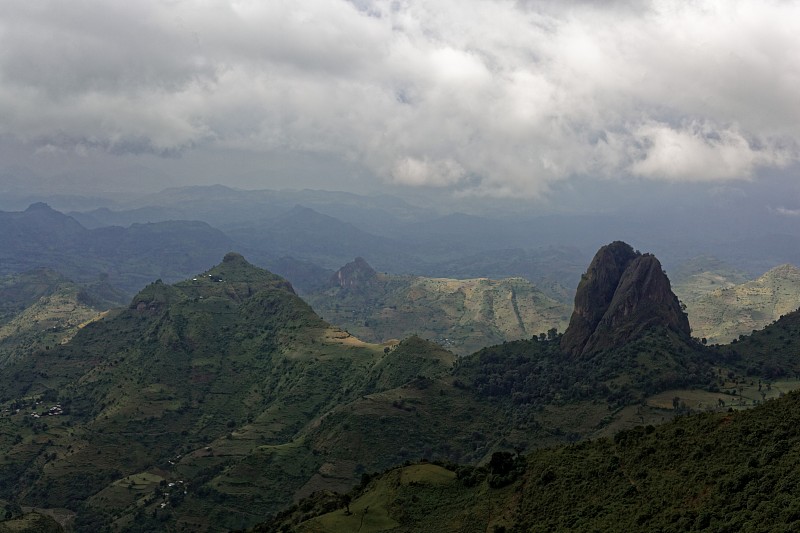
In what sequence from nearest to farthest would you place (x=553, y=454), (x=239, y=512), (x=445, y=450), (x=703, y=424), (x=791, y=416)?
1. (x=791, y=416)
2. (x=703, y=424)
3. (x=553, y=454)
4. (x=239, y=512)
5. (x=445, y=450)

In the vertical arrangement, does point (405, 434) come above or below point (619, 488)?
below

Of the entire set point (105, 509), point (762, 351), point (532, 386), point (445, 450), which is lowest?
point (105, 509)

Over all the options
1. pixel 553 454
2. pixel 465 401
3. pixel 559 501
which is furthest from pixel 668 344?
pixel 559 501

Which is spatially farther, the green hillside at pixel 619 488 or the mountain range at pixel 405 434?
the mountain range at pixel 405 434

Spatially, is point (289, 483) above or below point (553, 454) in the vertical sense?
below

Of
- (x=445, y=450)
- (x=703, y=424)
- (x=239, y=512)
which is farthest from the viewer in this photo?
(x=445, y=450)

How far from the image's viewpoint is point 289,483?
163750 mm

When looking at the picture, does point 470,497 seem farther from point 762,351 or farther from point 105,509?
point 762,351

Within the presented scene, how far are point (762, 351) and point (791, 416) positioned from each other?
134 metres

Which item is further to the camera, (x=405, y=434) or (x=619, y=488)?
(x=405, y=434)

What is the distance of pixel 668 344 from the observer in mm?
186750

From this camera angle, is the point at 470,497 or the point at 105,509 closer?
the point at 470,497

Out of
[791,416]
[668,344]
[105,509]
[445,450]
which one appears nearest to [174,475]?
[105,509]

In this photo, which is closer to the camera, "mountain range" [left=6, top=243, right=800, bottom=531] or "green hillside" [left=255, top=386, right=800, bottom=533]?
"green hillside" [left=255, top=386, right=800, bottom=533]
